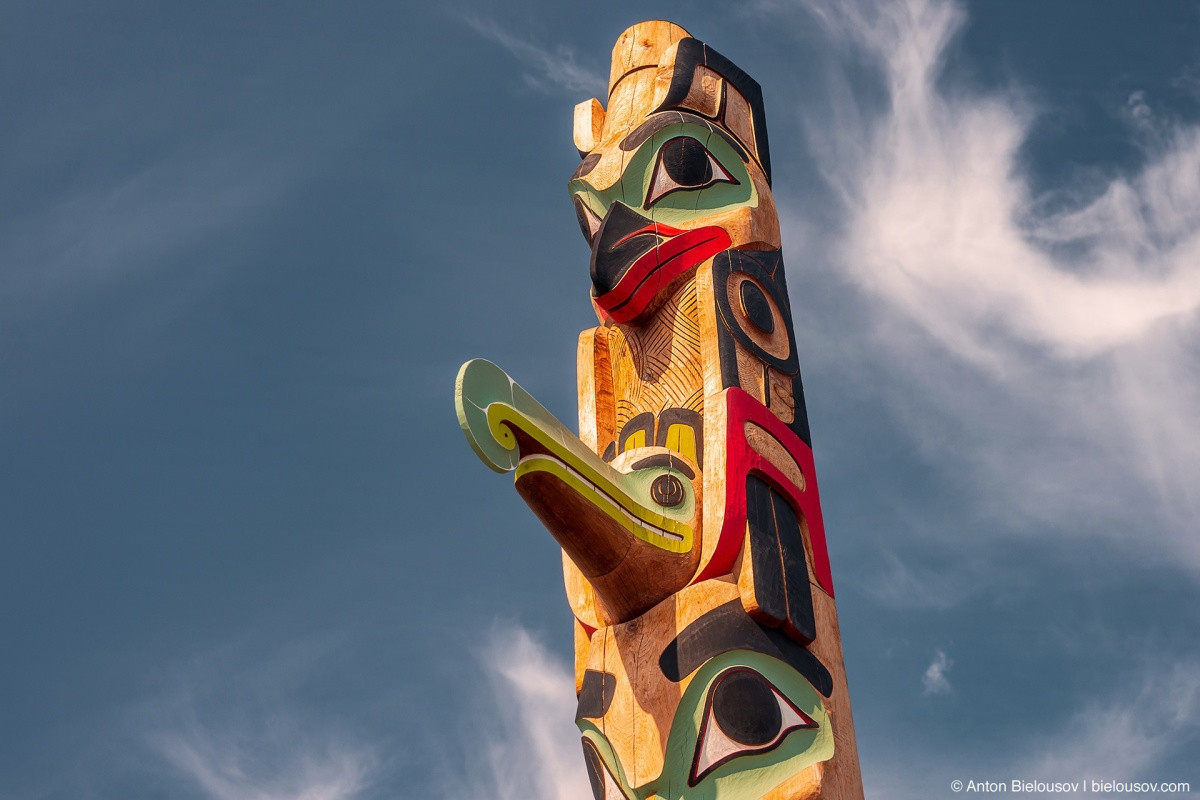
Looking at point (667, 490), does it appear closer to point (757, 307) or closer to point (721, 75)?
point (757, 307)

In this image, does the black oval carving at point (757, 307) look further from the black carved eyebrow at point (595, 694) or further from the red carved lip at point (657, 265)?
the black carved eyebrow at point (595, 694)

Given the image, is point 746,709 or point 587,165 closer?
point 746,709

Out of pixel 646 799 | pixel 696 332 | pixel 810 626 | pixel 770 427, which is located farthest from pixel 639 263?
pixel 646 799

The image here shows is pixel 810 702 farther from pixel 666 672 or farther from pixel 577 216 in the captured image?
pixel 577 216

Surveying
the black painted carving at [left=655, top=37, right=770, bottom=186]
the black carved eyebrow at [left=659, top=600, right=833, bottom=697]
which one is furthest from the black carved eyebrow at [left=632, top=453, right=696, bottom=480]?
the black painted carving at [left=655, top=37, right=770, bottom=186]

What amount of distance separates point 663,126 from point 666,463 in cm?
258

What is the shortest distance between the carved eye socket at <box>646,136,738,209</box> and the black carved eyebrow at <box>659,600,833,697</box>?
9.83 ft

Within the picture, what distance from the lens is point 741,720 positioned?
7438mm

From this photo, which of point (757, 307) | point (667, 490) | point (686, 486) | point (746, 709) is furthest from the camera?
point (757, 307)

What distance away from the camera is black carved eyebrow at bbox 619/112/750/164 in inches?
388

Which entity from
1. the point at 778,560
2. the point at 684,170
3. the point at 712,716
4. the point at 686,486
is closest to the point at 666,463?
the point at 686,486

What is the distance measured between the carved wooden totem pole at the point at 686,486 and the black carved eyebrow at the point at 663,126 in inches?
0.6

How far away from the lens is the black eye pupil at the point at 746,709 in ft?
24.3

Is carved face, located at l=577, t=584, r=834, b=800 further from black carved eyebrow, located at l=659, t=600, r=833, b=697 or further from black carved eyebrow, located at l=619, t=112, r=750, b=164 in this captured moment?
black carved eyebrow, located at l=619, t=112, r=750, b=164
